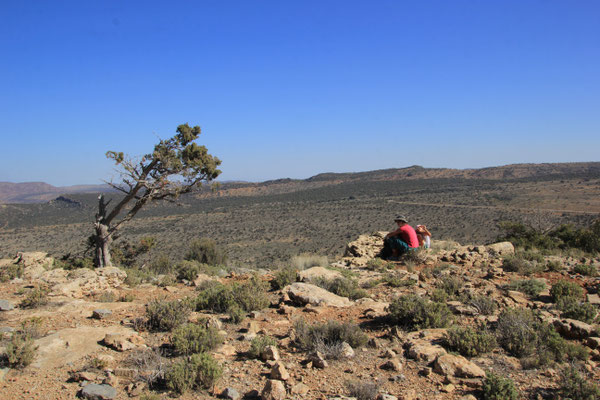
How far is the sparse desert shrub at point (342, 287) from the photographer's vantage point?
7.48 m

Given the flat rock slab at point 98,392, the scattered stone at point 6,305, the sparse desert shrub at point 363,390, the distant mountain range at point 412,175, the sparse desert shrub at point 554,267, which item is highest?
the distant mountain range at point 412,175

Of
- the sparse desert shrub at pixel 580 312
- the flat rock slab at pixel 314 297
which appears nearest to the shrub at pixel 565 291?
the sparse desert shrub at pixel 580 312

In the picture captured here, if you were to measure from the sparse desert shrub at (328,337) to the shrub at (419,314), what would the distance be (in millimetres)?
888

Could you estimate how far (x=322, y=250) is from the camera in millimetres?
25969

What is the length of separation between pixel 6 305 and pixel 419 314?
7.24 m

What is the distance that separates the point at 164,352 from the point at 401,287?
4949 mm

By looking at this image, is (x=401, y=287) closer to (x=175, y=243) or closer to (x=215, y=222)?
(x=175, y=243)

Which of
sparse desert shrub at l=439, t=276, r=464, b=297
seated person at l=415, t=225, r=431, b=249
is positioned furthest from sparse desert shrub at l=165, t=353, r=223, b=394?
seated person at l=415, t=225, r=431, b=249

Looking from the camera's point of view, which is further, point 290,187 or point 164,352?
point 290,187

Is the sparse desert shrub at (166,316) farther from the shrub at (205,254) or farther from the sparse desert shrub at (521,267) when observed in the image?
the shrub at (205,254)

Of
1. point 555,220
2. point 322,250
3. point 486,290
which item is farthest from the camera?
point 555,220

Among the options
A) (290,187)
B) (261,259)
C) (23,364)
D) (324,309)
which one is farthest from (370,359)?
(290,187)

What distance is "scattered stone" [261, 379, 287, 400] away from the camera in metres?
3.81

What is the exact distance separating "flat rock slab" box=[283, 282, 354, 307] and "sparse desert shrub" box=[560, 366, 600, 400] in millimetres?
3548
